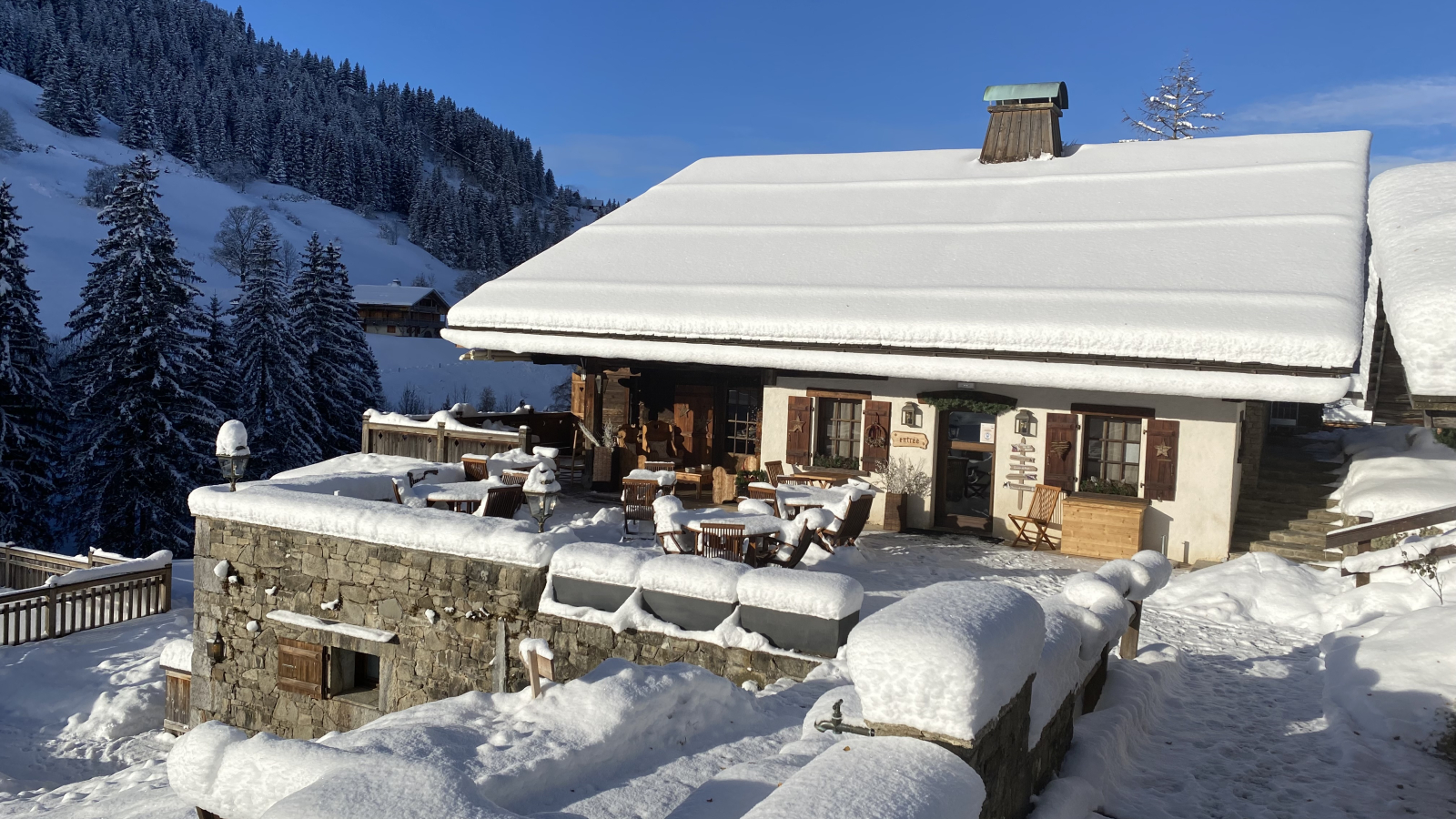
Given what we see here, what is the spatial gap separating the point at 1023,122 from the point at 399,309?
50803 mm

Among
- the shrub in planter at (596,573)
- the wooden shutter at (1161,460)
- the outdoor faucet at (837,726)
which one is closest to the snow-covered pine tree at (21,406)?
the shrub in planter at (596,573)

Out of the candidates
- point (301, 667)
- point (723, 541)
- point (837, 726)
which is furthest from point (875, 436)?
point (837, 726)

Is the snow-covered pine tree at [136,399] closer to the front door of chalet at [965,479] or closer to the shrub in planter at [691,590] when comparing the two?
the front door of chalet at [965,479]

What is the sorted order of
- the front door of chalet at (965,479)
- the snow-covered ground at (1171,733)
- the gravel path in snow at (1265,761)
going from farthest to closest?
1. the front door of chalet at (965,479)
2. the gravel path in snow at (1265,761)
3. the snow-covered ground at (1171,733)

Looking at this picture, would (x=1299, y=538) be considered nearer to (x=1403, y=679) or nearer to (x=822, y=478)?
(x=1403, y=679)

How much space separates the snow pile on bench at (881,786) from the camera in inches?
114

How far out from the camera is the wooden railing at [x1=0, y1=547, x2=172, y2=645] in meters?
14.0

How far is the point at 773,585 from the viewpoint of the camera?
24.8ft

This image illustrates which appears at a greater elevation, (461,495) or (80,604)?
(461,495)

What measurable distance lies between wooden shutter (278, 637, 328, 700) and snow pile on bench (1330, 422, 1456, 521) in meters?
12.7

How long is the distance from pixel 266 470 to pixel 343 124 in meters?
96.8

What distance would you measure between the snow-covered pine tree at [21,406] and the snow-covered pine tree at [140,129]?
69351 millimetres

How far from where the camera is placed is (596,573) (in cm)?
848

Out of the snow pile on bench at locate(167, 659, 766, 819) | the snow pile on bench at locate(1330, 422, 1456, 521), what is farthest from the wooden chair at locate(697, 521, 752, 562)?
the snow pile on bench at locate(1330, 422, 1456, 521)
